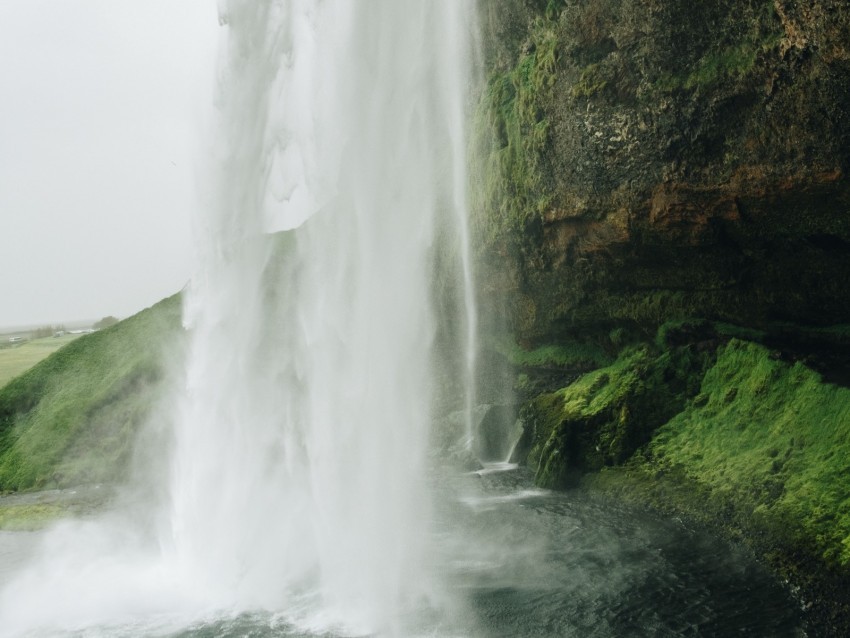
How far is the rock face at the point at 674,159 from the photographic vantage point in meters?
15.6

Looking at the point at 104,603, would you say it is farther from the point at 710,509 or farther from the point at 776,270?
the point at 776,270

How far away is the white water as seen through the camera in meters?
13.5

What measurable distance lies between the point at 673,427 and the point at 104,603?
14499 mm

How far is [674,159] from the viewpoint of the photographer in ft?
61.4

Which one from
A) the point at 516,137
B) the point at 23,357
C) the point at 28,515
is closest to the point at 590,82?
the point at 516,137

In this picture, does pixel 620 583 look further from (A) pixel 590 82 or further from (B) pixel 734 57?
(A) pixel 590 82

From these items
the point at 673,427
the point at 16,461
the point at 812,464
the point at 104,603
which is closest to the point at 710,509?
the point at 812,464

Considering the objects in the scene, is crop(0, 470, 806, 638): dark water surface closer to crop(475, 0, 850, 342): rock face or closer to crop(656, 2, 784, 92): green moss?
crop(475, 0, 850, 342): rock face

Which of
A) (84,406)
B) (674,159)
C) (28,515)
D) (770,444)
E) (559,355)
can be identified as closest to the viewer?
(770,444)

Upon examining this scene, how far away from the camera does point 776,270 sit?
18156 millimetres

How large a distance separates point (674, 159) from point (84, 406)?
3064cm

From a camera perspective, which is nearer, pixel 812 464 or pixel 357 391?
pixel 812 464

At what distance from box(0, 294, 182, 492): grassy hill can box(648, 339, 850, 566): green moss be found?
23.9 metres

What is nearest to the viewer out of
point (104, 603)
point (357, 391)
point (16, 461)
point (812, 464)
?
point (104, 603)
